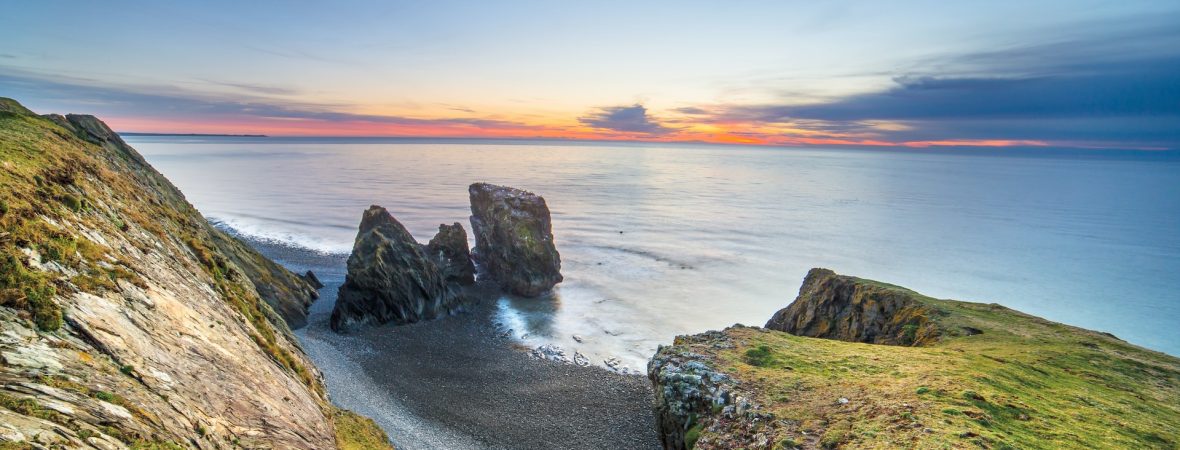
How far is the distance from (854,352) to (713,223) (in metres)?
67.5

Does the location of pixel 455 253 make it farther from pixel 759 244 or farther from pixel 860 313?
pixel 759 244

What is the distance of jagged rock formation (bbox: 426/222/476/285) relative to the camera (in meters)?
45.5

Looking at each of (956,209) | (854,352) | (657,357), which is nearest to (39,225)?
(657,357)

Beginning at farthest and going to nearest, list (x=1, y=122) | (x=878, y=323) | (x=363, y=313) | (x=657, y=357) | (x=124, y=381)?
(x=363, y=313), (x=878, y=323), (x=657, y=357), (x=1, y=122), (x=124, y=381)

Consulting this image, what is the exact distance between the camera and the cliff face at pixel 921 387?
1255 cm

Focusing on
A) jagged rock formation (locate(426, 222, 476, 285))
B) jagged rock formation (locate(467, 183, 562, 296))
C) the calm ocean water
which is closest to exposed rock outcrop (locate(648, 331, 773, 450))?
the calm ocean water

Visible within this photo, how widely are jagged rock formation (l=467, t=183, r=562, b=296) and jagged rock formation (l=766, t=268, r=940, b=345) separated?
23.1 m

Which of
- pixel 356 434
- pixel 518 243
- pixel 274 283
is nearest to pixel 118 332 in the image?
pixel 356 434

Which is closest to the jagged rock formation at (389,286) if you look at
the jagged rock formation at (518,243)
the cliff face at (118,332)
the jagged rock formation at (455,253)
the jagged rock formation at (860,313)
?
the jagged rock formation at (455,253)

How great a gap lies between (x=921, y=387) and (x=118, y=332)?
779 inches

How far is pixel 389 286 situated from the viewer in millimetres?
35594

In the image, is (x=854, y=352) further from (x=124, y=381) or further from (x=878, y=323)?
(x=124, y=381)

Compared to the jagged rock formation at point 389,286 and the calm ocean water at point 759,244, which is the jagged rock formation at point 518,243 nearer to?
the calm ocean water at point 759,244

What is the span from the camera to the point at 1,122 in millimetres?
17594
